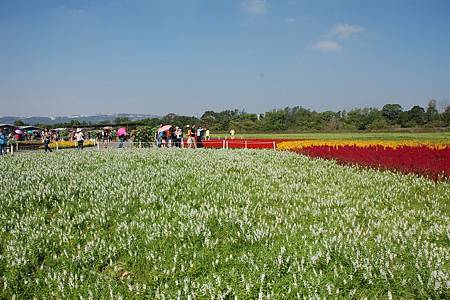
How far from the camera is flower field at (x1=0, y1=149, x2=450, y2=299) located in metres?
5.25

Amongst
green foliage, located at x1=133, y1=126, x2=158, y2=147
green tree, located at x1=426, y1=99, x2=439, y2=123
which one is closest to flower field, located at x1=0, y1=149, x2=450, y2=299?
green foliage, located at x1=133, y1=126, x2=158, y2=147

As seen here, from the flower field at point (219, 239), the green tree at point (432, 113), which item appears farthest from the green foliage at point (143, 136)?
the green tree at point (432, 113)

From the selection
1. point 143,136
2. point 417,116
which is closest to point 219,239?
point 143,136

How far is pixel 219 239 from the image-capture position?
7059 millimetres

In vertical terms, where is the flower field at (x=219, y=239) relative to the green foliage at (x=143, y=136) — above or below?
below

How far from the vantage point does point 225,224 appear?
303 inches

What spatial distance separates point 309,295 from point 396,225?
3716 millimetres

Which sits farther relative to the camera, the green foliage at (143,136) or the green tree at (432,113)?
the green tree at (432,113)

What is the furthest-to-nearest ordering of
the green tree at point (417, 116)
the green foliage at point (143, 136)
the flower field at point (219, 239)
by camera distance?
the green tree at point (417, 116), the green foliage at point (143, 136), the flower field at point (219, 239)

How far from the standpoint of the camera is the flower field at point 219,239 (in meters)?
5.25

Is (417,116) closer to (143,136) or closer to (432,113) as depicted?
(432,113)

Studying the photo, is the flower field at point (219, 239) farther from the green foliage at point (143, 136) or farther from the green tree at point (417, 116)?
the green tree at point (417, 116)

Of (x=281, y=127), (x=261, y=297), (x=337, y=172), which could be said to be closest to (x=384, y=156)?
(x=337, y=172)

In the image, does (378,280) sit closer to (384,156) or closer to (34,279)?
(34,279)
